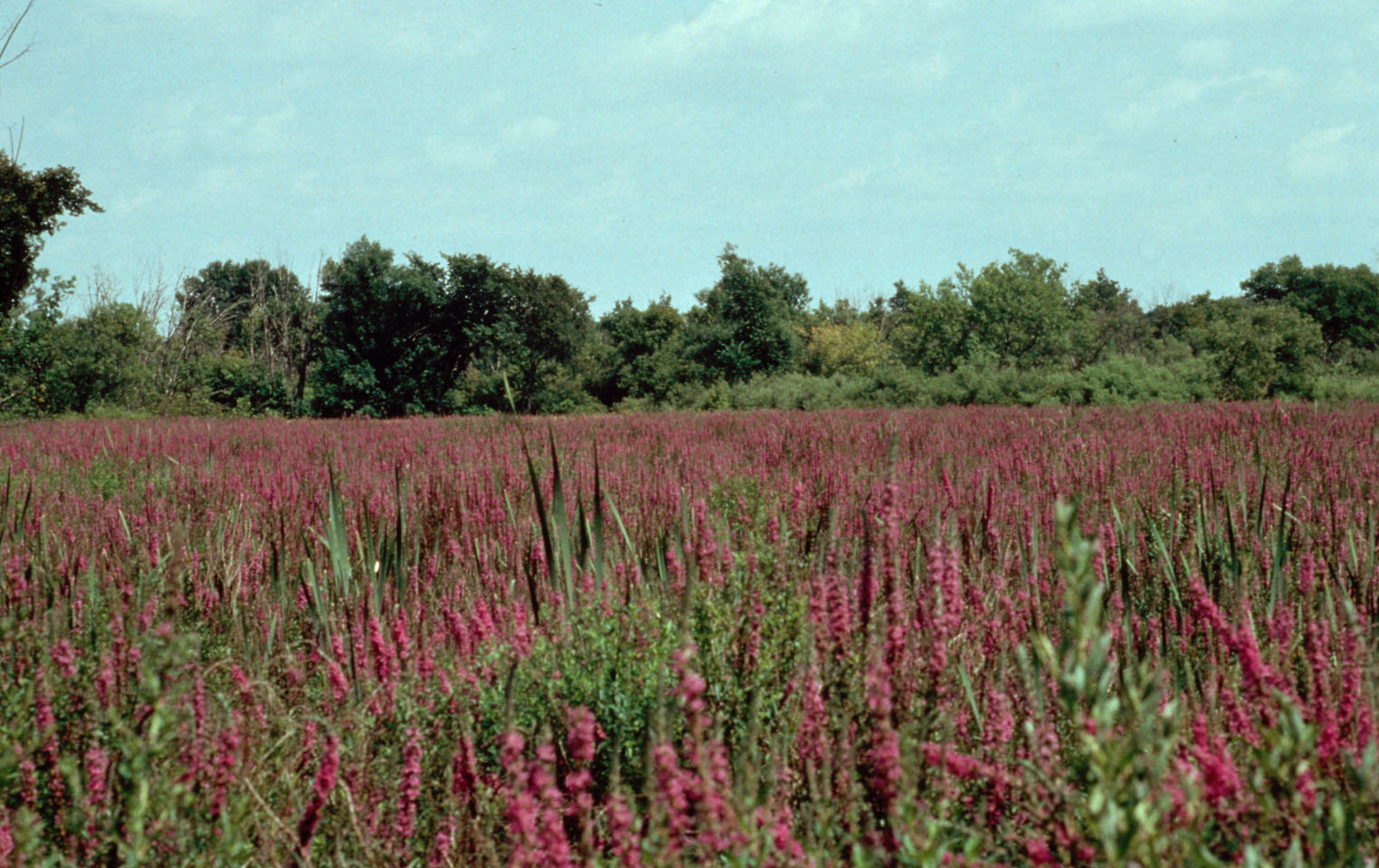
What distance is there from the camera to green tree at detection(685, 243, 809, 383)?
48.9 meters

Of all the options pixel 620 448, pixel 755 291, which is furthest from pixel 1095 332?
pixel 620 448

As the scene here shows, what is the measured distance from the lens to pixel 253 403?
42.1m

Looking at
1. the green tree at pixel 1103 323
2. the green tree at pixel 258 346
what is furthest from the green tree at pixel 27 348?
the green tree at pixel 1103 323

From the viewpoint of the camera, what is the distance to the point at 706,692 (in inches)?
79.4

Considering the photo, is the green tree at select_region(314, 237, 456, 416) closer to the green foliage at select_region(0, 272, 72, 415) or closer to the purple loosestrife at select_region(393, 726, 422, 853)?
the green foliage at select_region(0, 272, 72, 415)

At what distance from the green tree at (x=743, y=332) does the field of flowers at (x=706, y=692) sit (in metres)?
44.8

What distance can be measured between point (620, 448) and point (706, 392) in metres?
25.7

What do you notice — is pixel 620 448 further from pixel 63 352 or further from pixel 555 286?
pixel 555 286

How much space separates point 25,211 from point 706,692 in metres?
29.5

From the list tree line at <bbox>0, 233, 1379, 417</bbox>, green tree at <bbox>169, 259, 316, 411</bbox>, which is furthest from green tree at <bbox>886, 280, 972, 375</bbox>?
green tree at <bbox>169, 259, 316, 411</bbox>

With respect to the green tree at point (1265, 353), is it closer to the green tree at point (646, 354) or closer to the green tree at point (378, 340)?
the green tree at point (646, 354)

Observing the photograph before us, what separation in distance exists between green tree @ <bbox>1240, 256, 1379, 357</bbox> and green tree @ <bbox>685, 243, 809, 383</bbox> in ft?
117

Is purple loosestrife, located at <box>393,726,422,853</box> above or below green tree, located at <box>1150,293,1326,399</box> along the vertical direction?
below

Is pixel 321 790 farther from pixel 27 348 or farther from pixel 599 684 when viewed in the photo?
pixel 27 348
